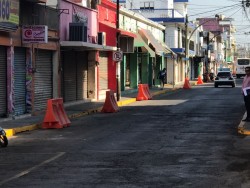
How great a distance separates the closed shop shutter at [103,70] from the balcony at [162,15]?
95.0 feet

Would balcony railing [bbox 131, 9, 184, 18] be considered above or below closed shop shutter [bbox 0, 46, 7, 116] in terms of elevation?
above

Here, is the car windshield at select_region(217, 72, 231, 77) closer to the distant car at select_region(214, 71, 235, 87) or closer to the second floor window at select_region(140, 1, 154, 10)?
the distant car at select_region(214, 71, 235, 87)

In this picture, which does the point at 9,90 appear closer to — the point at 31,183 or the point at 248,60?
the point at 31,183

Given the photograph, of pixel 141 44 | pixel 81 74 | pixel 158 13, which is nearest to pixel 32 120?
pixel 81 74

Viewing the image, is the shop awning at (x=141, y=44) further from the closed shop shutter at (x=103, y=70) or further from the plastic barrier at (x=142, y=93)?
the plastic barrier at (x=142, y=93)

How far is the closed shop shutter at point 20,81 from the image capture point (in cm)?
1861

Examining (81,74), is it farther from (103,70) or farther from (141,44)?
(141,44)

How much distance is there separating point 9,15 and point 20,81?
2970 mm

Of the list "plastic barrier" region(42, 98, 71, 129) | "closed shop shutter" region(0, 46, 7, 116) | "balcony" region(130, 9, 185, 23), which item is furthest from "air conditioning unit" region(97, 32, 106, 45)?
"balcony" region(130, 9, 185, 23)

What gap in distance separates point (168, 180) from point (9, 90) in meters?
10.9

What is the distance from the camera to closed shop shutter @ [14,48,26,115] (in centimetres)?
1861

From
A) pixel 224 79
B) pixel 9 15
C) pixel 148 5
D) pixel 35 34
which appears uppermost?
pixel 148 5

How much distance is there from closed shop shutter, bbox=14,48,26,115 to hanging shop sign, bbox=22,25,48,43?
702 millimetres

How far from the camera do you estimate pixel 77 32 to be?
23.8 m
